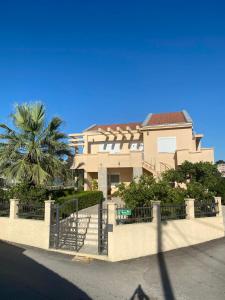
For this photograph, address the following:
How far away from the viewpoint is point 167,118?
2827 centimetres

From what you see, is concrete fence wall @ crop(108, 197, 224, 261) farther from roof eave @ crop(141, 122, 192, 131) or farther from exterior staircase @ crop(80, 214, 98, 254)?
roof eave @ crop(141, 122, 192, 131)

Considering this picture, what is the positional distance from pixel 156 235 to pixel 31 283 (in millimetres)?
5347

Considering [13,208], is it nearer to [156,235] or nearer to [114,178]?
[156,235]

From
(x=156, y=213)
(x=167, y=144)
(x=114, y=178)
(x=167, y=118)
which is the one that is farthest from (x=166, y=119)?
(x=156, y=213)

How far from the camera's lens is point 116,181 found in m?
27.4

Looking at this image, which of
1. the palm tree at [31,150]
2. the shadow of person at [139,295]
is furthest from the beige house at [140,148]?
the shadow of person at [139,295]

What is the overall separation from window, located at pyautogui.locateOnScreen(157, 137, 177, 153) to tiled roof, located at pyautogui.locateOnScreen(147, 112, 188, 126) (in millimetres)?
1520

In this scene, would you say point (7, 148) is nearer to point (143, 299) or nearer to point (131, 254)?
point (131, 254)

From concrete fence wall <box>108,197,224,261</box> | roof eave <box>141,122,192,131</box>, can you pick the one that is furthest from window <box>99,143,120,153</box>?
concrete fence wall <box>108,197,224,261</box>

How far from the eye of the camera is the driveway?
7.03m

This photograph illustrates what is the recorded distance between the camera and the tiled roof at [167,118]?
87.6 ft

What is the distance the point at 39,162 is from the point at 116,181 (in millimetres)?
12278

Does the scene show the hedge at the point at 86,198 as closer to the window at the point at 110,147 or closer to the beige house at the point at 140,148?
the beige house at the point at 140,148

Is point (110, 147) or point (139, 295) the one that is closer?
point (139, 295)
